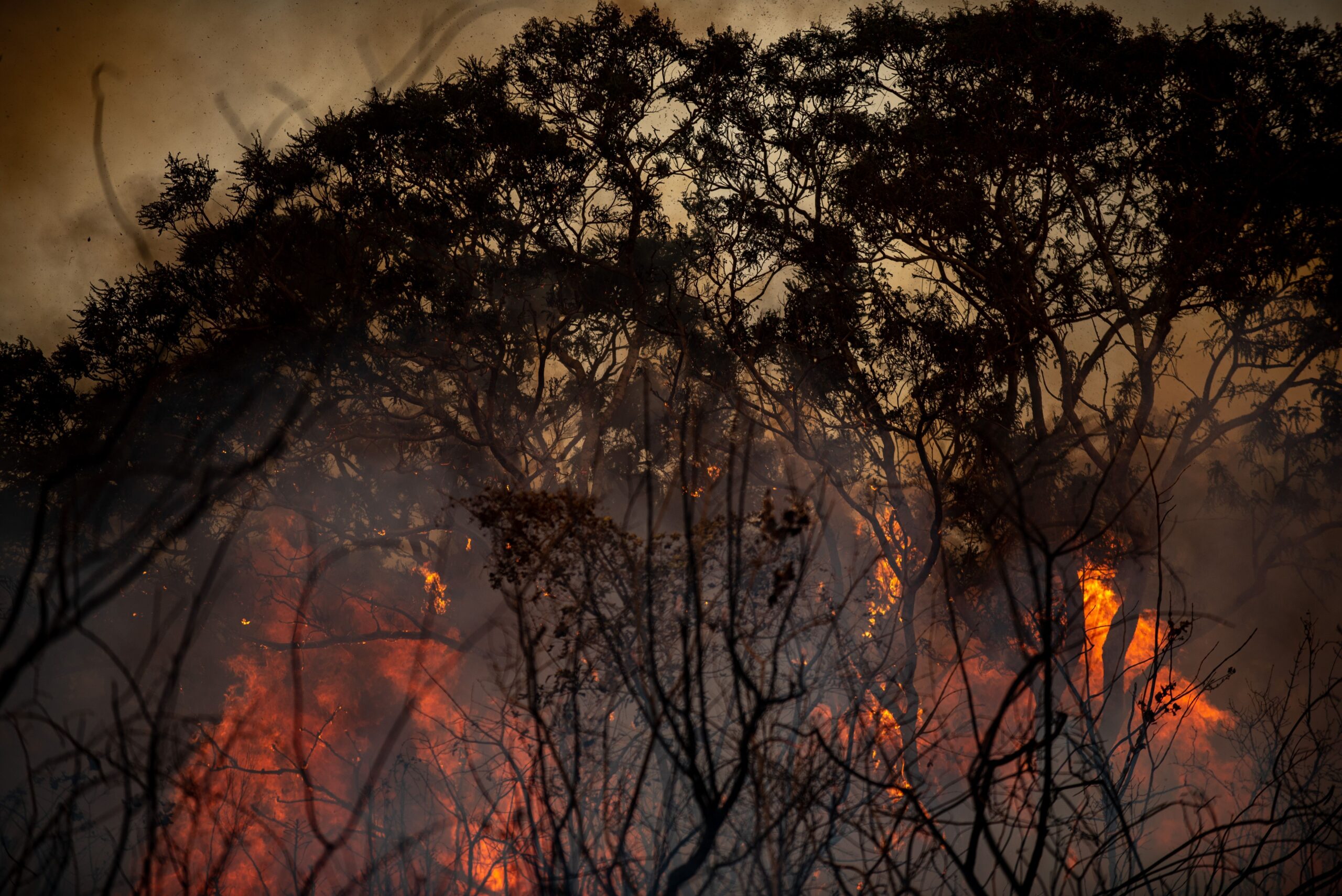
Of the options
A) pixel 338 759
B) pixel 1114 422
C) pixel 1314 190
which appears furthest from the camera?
pixel 338 759

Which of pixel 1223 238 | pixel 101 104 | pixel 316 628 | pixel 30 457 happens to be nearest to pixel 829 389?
pixel 1223 238

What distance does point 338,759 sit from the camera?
46.4 ft

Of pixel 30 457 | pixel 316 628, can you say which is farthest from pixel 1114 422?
pixel 30 457

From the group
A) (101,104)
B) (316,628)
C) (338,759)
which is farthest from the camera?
(338,759)

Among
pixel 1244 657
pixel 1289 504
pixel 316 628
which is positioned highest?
pixel 316 628

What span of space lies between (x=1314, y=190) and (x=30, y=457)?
15.2 m

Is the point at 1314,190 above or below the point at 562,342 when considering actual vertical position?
below

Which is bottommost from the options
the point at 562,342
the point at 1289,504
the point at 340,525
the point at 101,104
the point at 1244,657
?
the point at 101,104

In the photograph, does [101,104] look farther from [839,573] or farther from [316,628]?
[316,628]

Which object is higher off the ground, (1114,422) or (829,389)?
(829,389)

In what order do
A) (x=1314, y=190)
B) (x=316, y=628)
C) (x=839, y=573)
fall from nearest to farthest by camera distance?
1. (x=1314, y=190)
2. (x=839, y=573)
3. (x=316, y=628)

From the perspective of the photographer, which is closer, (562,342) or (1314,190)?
(1314,190)

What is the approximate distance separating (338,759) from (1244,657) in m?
13.8

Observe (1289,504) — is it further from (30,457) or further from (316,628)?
(30,457)
